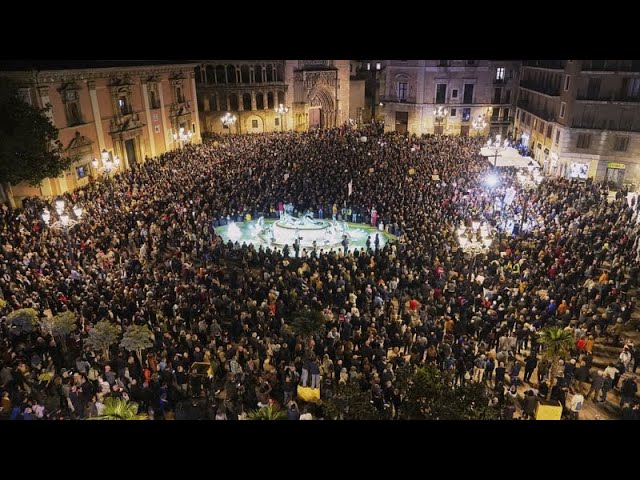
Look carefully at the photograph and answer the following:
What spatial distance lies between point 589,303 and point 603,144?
2071cm

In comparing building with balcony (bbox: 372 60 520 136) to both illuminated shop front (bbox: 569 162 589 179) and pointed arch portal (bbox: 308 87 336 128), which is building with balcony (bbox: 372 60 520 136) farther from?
illuminated shop front (bbox: 569 162 589 179)

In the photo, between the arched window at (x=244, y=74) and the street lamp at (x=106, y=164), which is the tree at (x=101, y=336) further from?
the arched window at (x=244, y=74)

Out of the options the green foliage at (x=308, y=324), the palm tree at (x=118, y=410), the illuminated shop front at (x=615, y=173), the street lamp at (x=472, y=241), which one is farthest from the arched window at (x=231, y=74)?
the palm tree at (x=118, y=410)

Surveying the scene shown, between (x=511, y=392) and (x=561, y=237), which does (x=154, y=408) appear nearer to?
(x=511, y=392)

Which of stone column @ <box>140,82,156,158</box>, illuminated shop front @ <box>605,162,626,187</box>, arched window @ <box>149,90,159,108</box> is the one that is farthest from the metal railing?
stone column @ <box>140,82,156,158</box>

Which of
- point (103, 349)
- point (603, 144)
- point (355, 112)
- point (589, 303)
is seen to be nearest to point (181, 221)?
point (103, 349)

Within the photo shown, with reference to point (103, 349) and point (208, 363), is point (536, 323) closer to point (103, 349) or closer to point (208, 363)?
point (208, 363)

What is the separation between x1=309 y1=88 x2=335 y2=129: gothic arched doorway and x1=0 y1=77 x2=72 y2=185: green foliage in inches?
1252

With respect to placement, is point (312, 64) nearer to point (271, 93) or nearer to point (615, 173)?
point (271, 93)

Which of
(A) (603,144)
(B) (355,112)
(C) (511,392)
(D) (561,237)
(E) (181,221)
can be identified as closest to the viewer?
(C) (511,392)

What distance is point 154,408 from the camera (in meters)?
10.4

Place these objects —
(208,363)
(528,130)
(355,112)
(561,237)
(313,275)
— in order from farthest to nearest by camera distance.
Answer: (355,112)
(528,130)
(561,237)
(313,275)
(208,363)

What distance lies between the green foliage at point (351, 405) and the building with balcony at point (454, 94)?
40.2 meters

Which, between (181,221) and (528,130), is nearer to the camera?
(181,221)
